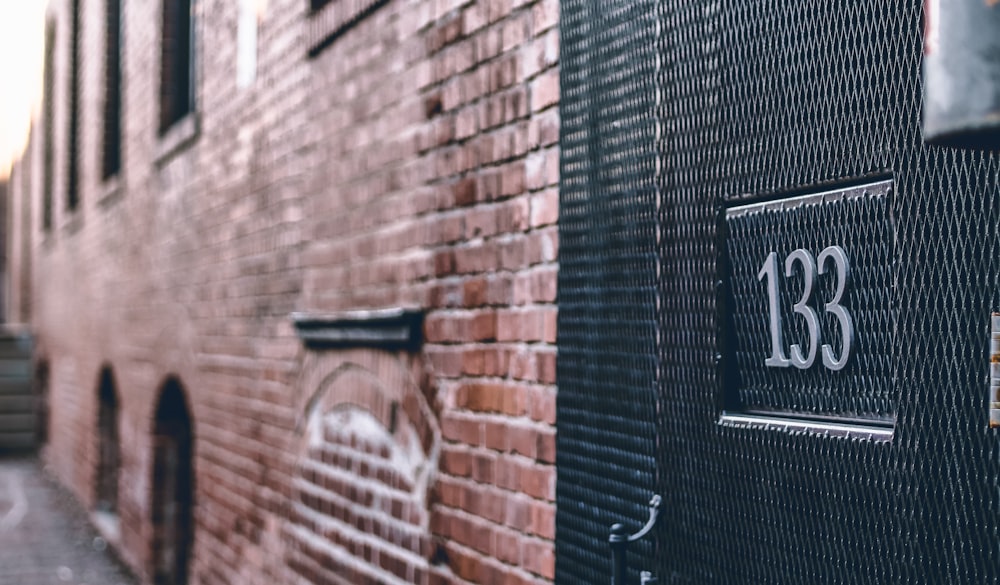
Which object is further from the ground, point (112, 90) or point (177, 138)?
point (112, 90)

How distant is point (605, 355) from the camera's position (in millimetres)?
2338

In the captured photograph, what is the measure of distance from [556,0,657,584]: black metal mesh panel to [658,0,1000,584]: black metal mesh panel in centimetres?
7

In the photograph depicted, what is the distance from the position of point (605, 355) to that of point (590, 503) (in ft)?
1.01

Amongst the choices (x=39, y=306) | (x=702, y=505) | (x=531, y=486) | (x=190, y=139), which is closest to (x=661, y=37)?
(x=702, y=505)

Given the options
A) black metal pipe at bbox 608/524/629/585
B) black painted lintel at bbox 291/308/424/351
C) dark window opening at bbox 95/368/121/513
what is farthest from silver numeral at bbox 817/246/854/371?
dark window opening at bbox 95/368/121/513

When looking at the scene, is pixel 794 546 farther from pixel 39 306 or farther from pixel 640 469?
pixel 39 306

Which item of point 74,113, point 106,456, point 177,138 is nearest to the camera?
point 177,138

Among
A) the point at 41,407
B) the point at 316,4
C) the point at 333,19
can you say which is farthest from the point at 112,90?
the point at 41,407

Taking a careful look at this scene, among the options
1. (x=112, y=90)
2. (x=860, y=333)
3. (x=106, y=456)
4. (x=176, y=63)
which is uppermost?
(x=112, y=90)

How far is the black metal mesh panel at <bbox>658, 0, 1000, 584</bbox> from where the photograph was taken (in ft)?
4.99

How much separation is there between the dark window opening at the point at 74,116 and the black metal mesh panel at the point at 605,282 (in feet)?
31.8

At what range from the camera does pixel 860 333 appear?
172cm

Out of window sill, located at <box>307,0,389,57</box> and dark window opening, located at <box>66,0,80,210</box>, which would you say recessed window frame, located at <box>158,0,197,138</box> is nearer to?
window sill, located at <box>307,0,389,57</box>

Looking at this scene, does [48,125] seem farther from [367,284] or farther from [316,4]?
[367,284]
